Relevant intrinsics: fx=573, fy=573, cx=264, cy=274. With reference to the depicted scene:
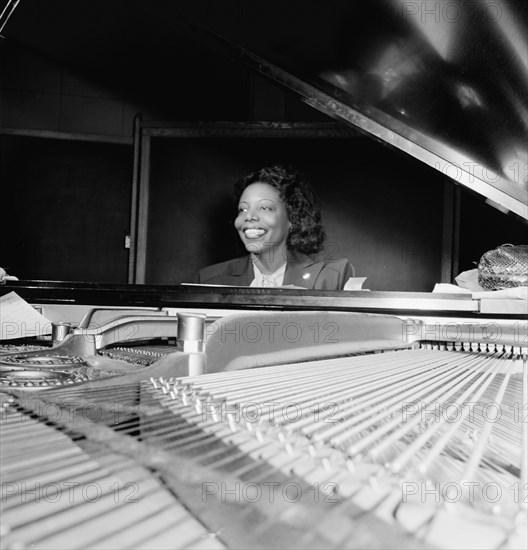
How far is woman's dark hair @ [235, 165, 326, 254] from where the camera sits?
296 centimetres

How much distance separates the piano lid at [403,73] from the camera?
132 centimetres

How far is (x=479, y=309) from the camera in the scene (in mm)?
1292

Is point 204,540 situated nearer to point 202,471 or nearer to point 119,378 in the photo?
point 202,471

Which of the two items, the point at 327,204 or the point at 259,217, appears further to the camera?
the point at 327,204

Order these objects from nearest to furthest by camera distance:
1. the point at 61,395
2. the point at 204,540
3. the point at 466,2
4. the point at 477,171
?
the point at 204,540, the point at 61,395, the point at 466,2, the point at 477,171

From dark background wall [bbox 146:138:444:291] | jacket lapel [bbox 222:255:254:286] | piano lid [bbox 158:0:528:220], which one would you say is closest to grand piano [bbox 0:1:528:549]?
piano lid [bbox 158:0:528:220]

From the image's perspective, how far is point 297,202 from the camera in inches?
118

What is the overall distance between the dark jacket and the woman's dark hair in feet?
0.32

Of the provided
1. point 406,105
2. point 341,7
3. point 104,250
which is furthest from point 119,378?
point 104,250

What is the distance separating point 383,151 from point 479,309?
1.79 m

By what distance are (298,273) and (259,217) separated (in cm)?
35

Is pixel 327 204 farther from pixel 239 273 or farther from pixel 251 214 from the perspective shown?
pixel 239 273

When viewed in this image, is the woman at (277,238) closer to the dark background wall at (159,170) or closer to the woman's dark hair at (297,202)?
the woman's dark hair at (297,202)

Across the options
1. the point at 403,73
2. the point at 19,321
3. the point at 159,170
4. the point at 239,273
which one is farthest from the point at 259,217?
the point at 19,321
